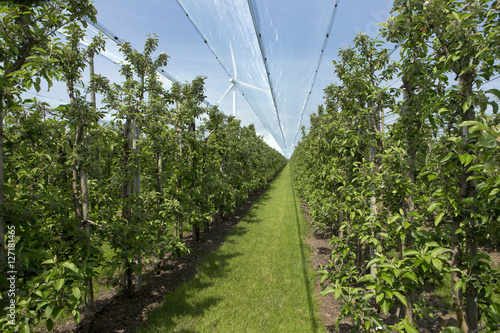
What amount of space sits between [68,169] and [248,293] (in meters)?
3.32

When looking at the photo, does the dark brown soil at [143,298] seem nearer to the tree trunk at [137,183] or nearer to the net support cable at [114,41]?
the tree trunk at [137,183]

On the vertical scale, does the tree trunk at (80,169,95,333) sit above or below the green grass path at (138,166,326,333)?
above

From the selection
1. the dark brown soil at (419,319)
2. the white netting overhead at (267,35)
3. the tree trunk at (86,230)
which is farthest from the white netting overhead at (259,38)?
the dark brown soil at (419,319)

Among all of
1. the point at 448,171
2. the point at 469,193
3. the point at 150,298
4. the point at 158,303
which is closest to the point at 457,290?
the point at 469,193

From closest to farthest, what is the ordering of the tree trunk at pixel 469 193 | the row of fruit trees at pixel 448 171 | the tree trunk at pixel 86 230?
the row of fruit trees at pixel 448 171 < the tree trunk at pixel 469 193 < the tree trunk at pixel 86 230

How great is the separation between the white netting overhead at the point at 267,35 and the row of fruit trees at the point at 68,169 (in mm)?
2270

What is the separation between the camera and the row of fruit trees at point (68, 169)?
1.54 meters

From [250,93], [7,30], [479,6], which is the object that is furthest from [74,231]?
[250,93]

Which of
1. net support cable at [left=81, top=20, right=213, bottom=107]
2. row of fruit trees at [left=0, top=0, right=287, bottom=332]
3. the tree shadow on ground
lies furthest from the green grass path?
net support cable at [left=81, top=20, right=213, bottom=107]

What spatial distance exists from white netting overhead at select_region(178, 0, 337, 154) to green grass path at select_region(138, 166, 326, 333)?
17.6ft

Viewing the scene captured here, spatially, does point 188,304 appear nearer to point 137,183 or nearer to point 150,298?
point 150,298

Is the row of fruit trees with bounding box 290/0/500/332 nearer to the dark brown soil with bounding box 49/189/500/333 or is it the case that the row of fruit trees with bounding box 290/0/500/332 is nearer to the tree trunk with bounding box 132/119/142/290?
the dark brown soil with bounding box 49/189/500/333

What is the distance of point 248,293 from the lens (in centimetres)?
405

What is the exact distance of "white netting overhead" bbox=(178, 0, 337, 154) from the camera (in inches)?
193
